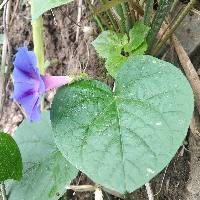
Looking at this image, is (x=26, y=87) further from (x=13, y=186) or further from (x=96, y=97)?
(x=13, y=186)

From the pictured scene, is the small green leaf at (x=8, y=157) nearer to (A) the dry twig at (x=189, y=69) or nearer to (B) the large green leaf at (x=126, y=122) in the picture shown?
(B) the large green leaf at (x=126, y=122)

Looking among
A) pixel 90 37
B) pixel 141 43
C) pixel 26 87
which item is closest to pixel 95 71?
pixel 90 37

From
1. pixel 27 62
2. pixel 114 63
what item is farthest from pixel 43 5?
pixel 114 63

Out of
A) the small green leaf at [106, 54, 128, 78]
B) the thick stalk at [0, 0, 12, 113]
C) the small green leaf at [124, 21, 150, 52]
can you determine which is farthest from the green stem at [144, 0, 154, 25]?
the thick stalk at [0, 0, 12, 113]

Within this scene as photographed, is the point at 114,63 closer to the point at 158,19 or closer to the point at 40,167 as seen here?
the point at 158,19

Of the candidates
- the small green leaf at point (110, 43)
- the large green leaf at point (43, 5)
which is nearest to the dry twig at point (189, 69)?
the small green leaf at point (110, 43)

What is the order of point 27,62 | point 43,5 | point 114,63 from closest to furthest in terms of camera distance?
point 43,5
point 27,62
point 114,63

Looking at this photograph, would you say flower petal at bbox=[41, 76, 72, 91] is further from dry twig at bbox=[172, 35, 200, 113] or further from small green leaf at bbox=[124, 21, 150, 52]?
dry twig at bbox=[172, 35, 200, 113]
